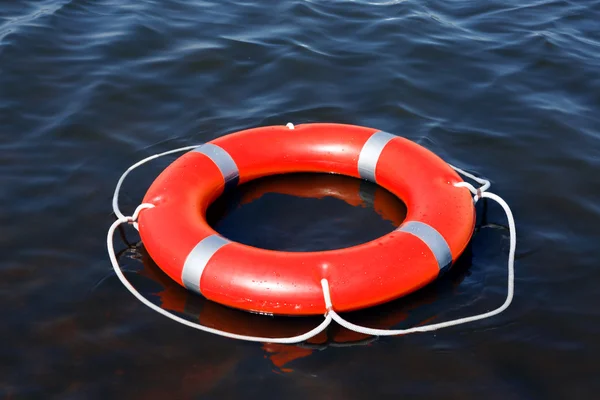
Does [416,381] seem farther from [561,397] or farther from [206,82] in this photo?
[206,82]

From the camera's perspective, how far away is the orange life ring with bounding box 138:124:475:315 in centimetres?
350

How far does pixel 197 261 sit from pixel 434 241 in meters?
1.21

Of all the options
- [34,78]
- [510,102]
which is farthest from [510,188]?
[34,78]

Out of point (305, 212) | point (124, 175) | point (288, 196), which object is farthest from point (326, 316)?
point (124, 175)

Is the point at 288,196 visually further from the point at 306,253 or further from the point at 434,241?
the point at 434,241

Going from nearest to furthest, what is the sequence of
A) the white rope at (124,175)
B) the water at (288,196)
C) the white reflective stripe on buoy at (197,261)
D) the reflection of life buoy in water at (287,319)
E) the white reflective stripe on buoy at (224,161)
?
1. the water at (288,196)
2. the reflection of life buoy in water at (287,319)
3. the white reflective stripe on buoy at (197,261)
4. the white rope at (124,175)
5. the white reflective stripe on buoy at (224,161)

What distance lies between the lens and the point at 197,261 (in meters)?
3.61

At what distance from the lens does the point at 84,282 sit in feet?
12.8

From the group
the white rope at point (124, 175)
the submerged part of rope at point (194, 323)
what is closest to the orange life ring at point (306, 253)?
the submerged part of rope at point (194, 323)

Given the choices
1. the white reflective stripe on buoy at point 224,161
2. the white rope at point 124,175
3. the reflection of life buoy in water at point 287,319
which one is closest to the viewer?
the reflection of life buoy in water at point 287,319

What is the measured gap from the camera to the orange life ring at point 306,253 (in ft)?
11.5

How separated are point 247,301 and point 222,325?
8.4 inches

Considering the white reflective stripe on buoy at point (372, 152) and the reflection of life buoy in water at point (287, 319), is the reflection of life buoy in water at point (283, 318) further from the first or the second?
the white reflective stripe on buoy at point (372, 152)

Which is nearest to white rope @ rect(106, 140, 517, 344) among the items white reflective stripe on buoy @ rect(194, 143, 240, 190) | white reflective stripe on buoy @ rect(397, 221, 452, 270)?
white reflective stripe on buoy @ rect(397, 221, 452, 270)
